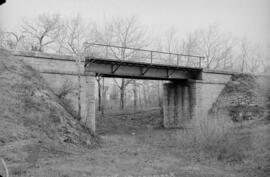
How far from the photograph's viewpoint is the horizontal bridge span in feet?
57.9

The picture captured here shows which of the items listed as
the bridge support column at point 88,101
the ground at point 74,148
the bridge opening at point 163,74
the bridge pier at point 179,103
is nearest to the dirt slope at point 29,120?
the ground at point 74,148

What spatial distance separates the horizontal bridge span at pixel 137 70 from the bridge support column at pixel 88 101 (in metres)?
1.44

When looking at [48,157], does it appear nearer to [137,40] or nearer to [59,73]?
[59,73]

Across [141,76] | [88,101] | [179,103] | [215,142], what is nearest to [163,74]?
[141,76]

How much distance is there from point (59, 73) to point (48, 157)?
25.3 feet

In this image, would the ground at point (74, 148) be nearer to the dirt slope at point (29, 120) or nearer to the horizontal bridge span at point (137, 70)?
the dirt slope at point (29, 120)

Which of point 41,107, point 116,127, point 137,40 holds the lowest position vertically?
point 116,127

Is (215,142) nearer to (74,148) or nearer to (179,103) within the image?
(74,148)

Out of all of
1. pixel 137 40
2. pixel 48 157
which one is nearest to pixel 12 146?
pixel 48 157

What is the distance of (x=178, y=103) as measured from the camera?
23.4 metres

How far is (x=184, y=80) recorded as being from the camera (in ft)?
73.6

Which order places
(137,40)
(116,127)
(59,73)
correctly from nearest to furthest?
1. (59,73)
2. (116,127)
3. (137,40)

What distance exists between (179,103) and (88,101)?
10.3m

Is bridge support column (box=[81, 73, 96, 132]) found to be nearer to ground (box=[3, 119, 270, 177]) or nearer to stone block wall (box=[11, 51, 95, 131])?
stone block wall (box=[11, 51, 95, 131])
